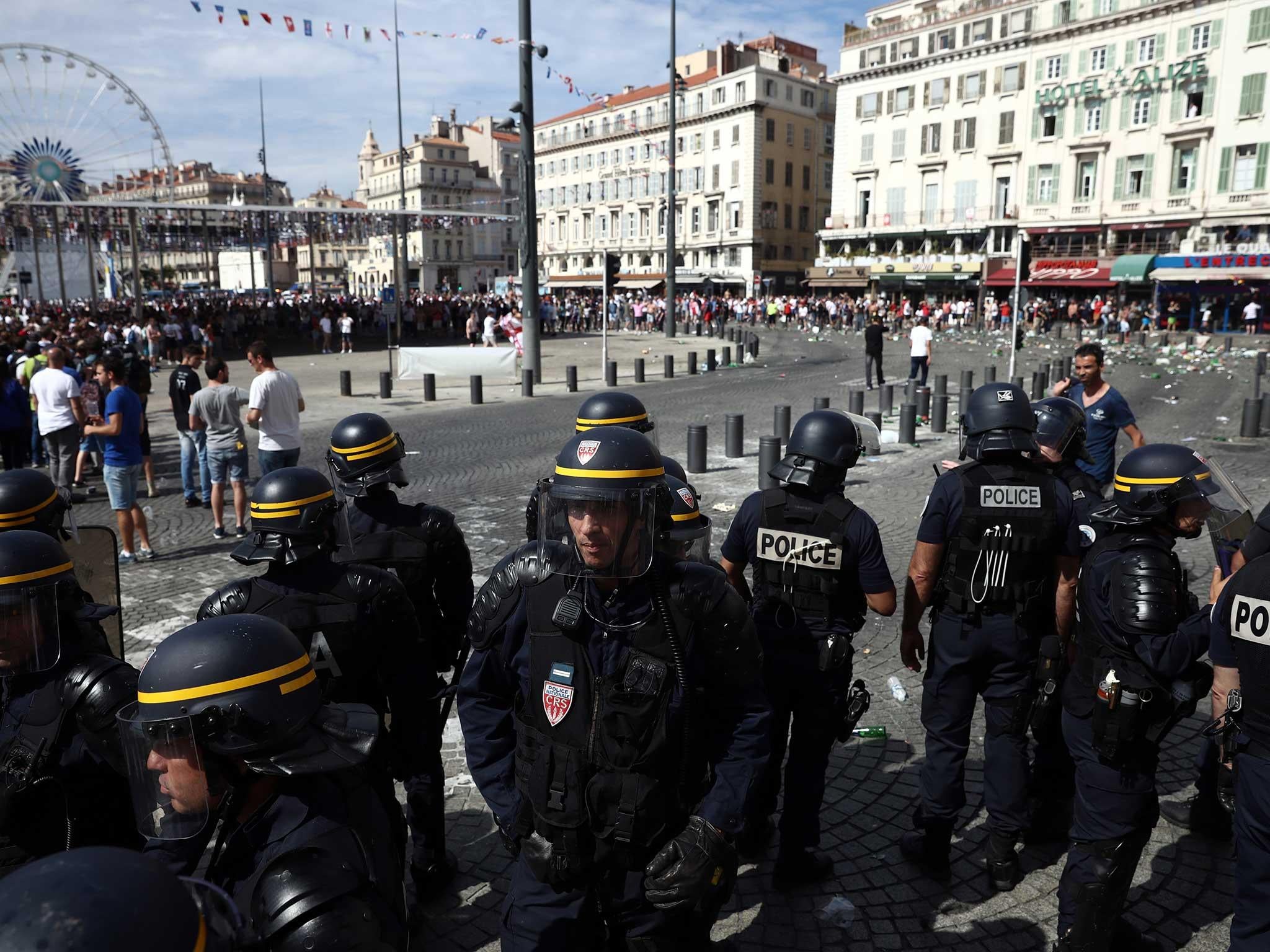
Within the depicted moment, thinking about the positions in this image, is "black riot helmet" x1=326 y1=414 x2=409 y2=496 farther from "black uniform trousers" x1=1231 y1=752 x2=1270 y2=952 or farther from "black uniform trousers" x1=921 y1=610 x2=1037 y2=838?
"black uniform trousers" x1=1231 y1=752 x2=1270 y2=952

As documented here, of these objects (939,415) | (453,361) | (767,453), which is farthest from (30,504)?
(453,361)

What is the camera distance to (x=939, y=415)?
529 inches

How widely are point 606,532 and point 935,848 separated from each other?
2265mm

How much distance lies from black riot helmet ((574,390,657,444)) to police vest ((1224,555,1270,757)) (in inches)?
104

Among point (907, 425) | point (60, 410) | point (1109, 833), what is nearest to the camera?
point (1109, 833)

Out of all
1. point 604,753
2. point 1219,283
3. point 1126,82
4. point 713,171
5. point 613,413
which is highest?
point 1126,82

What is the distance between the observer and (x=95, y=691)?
2.35 m

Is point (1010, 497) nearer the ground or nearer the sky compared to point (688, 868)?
nearer the sky

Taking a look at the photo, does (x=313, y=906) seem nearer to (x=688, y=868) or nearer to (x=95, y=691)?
(x=688, y=868)

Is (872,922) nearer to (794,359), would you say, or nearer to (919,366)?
(919,366)

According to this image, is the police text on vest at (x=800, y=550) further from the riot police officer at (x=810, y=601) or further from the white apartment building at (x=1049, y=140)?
the white apartment building at (x=1049, y=140)

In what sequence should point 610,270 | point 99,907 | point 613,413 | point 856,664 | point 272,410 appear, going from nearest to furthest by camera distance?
point 99,907
point 613,413
point 856,664
point 272,410
point 610,270

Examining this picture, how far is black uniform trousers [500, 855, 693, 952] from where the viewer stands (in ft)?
7.25

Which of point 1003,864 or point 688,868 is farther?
point 1003,864
